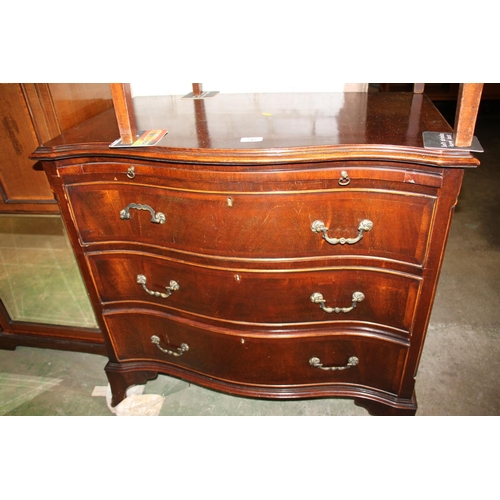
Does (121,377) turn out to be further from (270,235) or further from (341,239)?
(341,239)

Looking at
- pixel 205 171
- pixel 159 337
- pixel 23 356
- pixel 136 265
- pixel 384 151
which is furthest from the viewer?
pixel 23 356

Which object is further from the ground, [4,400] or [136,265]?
[136,265]

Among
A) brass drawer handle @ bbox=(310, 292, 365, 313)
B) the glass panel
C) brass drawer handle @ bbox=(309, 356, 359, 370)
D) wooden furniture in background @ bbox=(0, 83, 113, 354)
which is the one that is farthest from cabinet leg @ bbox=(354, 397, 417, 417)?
wooden furniture in background @ bbox=(0, 83, 113, 354)

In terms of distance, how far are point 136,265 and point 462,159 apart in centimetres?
106

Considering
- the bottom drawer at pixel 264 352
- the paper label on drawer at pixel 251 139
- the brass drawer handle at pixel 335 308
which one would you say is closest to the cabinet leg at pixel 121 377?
the bottom drawer at pixel 264 352

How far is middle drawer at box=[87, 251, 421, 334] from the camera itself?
4.10ft

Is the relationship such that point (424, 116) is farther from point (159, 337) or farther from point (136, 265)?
point (159, 337)

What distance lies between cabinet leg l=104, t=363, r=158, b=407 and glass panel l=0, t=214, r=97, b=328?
0.36 m

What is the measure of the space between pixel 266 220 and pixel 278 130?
A: 0.90 ft

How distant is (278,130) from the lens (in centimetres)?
119

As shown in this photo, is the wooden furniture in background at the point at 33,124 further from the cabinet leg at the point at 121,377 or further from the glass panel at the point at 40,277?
the cabinet leg at the point at 121,377

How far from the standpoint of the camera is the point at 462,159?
97 centimetres

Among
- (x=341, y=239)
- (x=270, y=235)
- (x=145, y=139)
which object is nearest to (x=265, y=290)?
(x=270, y=235)
